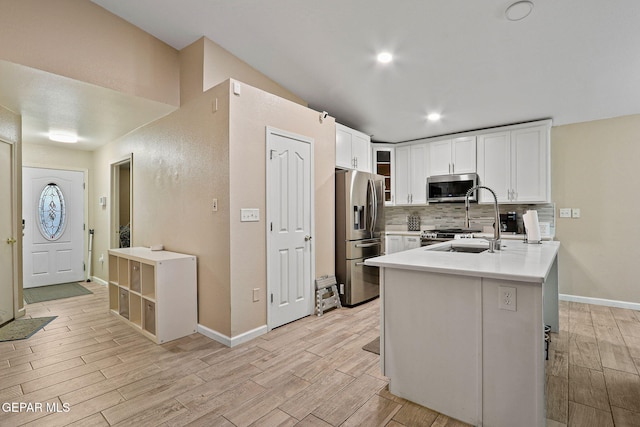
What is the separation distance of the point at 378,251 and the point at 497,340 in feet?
8.72

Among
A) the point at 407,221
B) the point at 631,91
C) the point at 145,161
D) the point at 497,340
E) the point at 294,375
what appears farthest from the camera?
the point at 407,221

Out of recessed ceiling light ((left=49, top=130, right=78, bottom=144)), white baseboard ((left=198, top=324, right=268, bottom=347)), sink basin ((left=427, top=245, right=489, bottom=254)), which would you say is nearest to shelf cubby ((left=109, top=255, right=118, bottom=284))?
white baseboard ((left=198, top=324, right=268, bottom=347))

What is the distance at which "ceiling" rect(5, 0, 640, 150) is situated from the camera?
2375mm

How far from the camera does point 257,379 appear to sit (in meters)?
2.13

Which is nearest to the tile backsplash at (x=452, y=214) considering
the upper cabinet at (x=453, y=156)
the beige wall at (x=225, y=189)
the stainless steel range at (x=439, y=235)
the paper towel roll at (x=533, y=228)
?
the stainless steel range at (x=439, y=235)

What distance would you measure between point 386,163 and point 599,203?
2.90 meters

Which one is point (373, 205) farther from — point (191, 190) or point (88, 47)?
point (88, 47)

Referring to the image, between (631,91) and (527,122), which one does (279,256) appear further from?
(631,91)

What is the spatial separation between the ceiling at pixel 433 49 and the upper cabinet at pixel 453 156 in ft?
2.25

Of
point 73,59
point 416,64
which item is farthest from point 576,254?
point 73,59

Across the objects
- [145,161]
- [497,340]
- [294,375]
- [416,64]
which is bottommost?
[294,375]

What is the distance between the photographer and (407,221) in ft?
18.1

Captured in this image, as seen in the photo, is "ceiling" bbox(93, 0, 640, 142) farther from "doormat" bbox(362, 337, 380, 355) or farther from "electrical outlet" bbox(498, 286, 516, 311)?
"doormat" bbox(362, 337, 380, 355)

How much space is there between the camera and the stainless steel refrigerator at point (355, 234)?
12.4 feet
